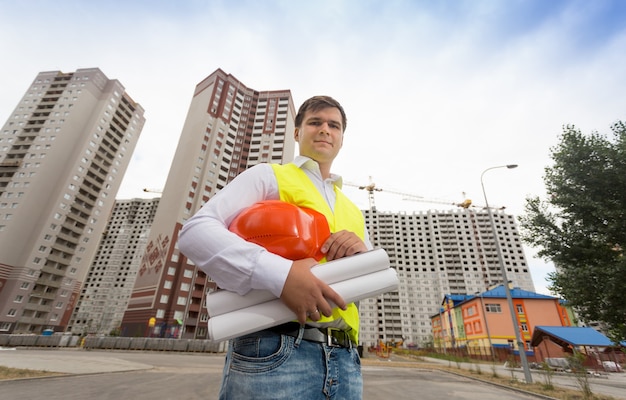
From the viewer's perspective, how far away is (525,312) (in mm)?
39781

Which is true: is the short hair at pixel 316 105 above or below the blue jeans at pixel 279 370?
above

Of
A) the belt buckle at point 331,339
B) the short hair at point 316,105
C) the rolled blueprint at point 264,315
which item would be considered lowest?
the belt buckle at point 331,339

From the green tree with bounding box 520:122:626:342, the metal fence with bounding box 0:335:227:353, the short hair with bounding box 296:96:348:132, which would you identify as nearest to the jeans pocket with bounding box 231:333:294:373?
the short hair with bounding box 296:96:348:132

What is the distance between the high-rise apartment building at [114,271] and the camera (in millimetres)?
84438

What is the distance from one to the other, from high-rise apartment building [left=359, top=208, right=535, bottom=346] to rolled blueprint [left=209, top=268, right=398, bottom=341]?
91.8 meters

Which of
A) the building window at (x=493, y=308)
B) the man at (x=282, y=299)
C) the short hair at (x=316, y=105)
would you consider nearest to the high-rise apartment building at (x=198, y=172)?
the building window at (x=493, y=308)

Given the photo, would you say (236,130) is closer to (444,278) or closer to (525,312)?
(525,312)

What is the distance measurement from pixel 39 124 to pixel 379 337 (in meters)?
98.7

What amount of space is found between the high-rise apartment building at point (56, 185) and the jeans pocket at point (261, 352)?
6288 centimetres

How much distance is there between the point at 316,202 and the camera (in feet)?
4.84

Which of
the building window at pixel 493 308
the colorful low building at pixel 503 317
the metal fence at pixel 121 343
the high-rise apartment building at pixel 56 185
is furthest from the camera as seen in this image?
the high-rise apartment building at pixel 56 185

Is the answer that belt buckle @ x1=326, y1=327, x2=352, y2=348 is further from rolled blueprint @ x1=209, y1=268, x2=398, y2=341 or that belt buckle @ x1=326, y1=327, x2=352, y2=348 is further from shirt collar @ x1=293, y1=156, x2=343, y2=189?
→ shirt collar @ x1=293, y1=156, x2=343, y2=189

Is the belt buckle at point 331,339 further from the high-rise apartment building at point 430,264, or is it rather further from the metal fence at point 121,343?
the high-rise apartment building at point 430,264

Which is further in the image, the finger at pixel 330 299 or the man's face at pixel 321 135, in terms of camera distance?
the man's face at pixel 321 135
